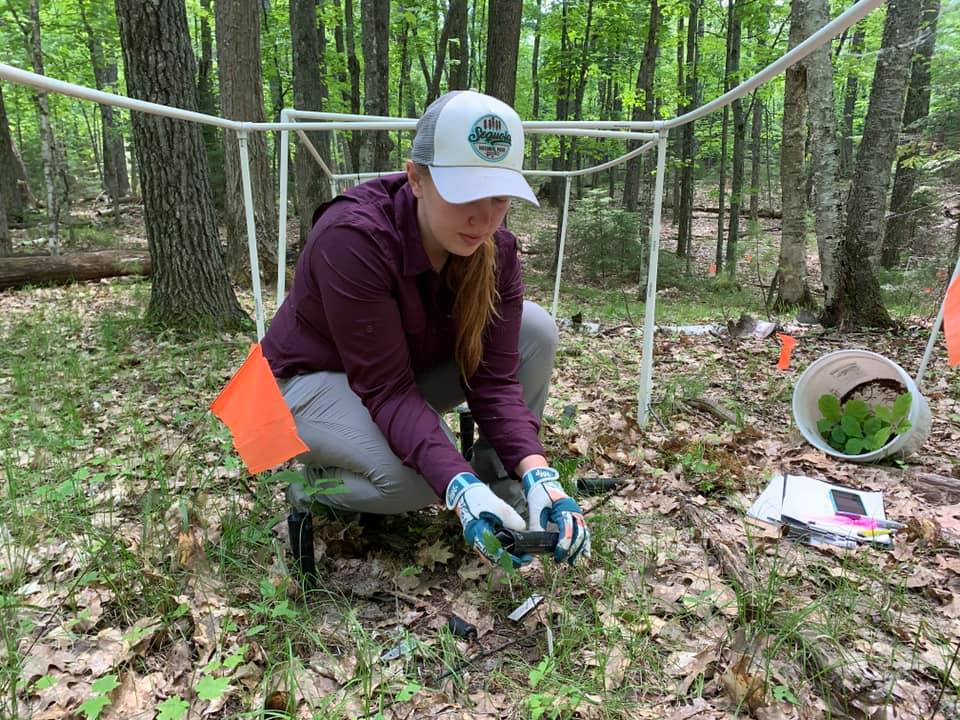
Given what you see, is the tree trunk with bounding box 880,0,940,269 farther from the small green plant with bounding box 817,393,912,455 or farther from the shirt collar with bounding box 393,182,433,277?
the shirt collar with bounding box 393,182,433,277

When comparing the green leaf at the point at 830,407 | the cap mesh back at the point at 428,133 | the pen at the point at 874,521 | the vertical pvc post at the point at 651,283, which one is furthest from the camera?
the green leaf at the point at 830,407

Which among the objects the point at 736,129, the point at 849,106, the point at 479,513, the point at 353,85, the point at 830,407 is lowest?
the point at 830,407

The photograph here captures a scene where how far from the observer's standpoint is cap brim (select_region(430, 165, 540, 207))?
1.40 meters

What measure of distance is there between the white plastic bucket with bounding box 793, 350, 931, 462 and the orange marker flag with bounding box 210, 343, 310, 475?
84.6 inches

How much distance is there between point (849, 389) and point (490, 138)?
2.30 m

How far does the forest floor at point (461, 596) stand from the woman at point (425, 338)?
0.72ft

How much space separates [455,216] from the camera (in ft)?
4.86

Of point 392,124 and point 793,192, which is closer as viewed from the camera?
point 392,124

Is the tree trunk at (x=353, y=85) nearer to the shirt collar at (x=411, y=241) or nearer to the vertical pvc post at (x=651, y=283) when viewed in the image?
the vertical pvc post at (x=651, y=283)

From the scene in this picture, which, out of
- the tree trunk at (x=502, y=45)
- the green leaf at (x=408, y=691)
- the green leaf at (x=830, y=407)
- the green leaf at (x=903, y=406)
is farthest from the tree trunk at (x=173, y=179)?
the green leaf at (x=903, y=406)

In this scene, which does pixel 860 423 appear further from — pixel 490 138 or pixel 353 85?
pixel 353 85

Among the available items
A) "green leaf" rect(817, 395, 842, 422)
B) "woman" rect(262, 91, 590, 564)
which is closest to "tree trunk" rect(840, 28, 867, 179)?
"green leaf" rect(817, 395, 842, 422)

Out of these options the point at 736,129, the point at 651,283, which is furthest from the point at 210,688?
the point at 736,129

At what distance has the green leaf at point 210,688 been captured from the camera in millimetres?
1142
